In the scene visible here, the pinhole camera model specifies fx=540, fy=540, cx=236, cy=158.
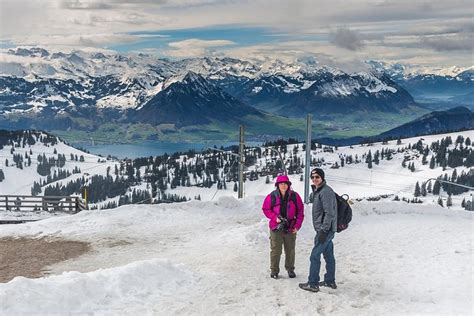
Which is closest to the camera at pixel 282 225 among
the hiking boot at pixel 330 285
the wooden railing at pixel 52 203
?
the hiking boot at pixel 330 285

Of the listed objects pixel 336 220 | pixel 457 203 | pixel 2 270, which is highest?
pixel 336 220

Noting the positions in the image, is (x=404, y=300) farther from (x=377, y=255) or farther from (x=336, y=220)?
(x=377, y=255)

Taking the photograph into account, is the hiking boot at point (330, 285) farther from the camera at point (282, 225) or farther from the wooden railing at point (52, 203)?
the wooden railing at point (52, 203)

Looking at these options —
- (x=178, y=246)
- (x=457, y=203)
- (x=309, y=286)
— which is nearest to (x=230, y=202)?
(x=178, y=246)

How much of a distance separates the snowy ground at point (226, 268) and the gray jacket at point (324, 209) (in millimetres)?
1686

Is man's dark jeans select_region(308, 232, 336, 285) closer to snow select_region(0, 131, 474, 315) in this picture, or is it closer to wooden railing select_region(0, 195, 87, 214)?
snow select_region(0, 131, 474, 315)

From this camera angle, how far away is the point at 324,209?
12875mm

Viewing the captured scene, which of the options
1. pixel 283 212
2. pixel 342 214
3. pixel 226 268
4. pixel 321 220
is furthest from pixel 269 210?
pixel 226 268

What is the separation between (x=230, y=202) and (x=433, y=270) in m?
13.6

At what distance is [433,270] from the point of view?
15852 millimetres

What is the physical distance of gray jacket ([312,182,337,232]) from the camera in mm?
12836

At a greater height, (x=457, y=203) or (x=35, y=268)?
(x=35, y=268)

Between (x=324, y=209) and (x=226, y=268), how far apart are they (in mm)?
4225

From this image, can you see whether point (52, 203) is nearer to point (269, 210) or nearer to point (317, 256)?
point (269, 210)
